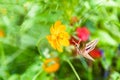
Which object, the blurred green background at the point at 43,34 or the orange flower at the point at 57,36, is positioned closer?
the orange flower at the point at 57,36

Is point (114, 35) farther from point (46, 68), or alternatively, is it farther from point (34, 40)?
point (46, 68)

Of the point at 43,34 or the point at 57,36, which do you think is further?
the point at 43,34

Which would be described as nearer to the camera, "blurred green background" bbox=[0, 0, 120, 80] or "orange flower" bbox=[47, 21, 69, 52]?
"orange flower" bbox=[47, 21, 69, 52]

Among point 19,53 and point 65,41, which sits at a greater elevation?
point 19,53

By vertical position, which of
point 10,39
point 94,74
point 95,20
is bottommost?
point 94,74

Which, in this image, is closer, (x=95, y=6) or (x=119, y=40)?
(x=95, y=6)

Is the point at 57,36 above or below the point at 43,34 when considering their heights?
below

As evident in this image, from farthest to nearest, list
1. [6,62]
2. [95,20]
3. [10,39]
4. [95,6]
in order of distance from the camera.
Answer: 1. [95,20]
2. [10,39]
3. [6,62]
4. [95,6]

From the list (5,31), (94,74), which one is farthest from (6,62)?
(94,74)
